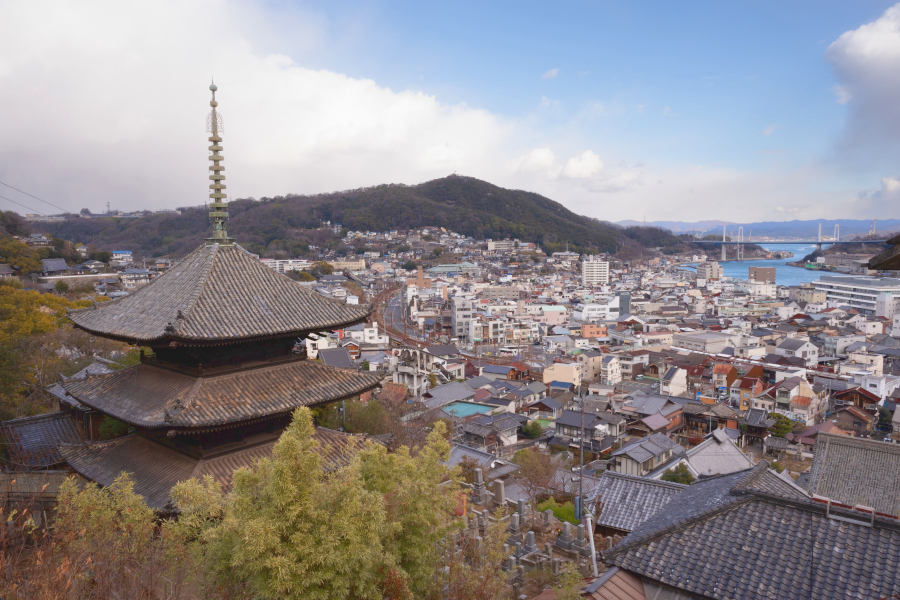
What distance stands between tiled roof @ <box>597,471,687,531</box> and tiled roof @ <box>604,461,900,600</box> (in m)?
6.05

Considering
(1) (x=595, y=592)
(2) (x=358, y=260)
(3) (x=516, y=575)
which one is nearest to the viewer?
(1) (x=595, y=592)

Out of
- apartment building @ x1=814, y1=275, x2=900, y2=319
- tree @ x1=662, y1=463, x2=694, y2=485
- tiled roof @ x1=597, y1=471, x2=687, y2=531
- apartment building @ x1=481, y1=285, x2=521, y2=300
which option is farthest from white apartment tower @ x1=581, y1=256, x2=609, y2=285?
tiled roof @ x1=597, y1=471, x2=687, y2=531

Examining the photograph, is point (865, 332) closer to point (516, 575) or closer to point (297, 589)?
point (516, 575)

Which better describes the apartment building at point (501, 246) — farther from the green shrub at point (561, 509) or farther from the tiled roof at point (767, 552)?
the tiled roof at point (767, 552)

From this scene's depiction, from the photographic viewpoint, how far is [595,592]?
18.9ft

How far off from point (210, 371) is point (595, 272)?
10950cm

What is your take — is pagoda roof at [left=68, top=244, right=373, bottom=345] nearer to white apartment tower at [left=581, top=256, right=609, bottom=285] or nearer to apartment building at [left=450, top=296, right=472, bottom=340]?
apartment building at [left=450, top=296, right=472, bottom=340]

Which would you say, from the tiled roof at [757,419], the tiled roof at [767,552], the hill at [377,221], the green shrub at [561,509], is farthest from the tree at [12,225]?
the tiled roof at [757,419]

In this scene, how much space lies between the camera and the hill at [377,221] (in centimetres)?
10819

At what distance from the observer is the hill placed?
108188 mm

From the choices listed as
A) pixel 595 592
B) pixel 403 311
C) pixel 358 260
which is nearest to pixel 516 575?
pixel 595 592

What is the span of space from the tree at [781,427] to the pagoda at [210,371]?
1278 inches

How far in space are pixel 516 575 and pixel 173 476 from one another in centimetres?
722

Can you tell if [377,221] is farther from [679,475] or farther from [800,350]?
[679,475]
